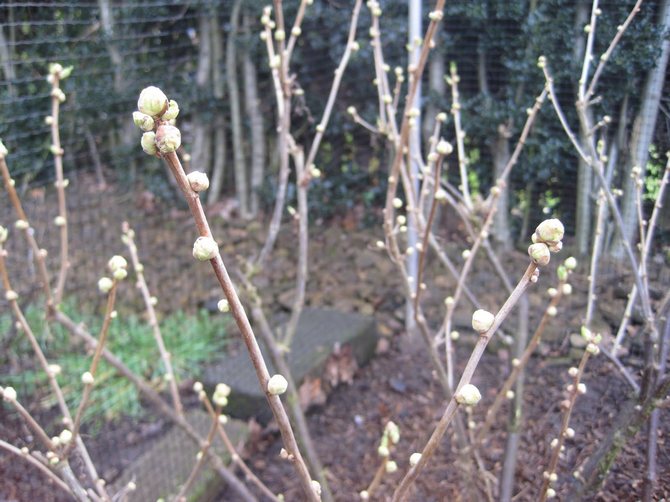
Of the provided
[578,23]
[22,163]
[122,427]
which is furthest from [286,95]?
[22,163]

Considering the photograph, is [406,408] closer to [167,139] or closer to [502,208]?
[502,208]

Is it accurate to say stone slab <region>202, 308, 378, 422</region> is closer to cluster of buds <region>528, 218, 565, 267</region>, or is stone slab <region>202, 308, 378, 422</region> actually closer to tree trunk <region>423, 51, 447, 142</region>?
tree trunk <region>423, 51, 447, 142</region>

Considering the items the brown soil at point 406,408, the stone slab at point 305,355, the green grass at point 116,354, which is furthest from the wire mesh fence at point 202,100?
the stone slab at point 305,355

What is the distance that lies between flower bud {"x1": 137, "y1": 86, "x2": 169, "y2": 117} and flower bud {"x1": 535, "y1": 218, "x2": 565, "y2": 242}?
1.04 ft

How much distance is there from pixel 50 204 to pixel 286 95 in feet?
7.75

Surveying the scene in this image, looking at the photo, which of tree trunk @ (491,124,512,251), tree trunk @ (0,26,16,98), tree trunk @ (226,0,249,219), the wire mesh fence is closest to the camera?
the wire mesh fence

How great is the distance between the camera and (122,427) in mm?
2191

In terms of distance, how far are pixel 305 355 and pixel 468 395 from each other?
167 cm

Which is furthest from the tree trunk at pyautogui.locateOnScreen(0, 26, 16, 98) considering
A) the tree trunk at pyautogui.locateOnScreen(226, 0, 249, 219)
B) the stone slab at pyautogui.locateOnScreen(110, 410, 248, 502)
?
the stone slab at pyautogui.locateOnScreen(110, 410, 248, 502)

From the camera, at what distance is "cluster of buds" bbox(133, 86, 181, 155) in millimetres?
424

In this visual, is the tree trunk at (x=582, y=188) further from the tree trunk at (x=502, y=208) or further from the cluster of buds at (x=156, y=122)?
the cluster of buds at (x=156, y=122)

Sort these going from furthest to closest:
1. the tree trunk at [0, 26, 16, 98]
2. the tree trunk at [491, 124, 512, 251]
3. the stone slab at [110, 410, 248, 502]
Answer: the tree trunk at [0, 26, 16, 98], the tree trunk at [491, 124, 512, 251], the stone slab at [110, 410, 248, 502]

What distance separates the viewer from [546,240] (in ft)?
1.67

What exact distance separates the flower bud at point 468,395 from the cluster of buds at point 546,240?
130 mm
